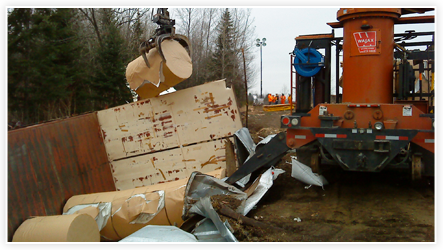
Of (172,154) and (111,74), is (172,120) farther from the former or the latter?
(111,74)

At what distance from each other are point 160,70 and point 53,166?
2689 mm

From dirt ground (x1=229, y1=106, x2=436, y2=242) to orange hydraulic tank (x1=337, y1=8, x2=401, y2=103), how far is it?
1.55 m

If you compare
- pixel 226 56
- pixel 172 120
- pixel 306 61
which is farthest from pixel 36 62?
pixel 226 56

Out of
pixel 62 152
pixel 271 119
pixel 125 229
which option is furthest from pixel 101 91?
pixel 125 229

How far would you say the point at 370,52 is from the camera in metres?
5.52

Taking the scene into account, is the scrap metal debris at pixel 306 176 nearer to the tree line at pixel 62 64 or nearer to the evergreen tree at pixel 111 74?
the tree line at pixel 62 64

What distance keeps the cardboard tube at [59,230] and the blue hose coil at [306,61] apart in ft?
14.3

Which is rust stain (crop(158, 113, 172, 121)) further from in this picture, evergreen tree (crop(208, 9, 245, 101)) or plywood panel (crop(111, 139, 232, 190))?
evergreen tree (crop(208, 9, 245, 101))

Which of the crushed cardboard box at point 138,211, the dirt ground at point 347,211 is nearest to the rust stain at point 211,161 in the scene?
the dirt ground at point 347,211

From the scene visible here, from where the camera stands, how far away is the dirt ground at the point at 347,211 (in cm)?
437

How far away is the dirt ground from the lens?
4367 millimetres

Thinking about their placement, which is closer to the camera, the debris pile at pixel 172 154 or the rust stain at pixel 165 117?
the debris pile at pixel 172 154

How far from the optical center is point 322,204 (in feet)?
18.0

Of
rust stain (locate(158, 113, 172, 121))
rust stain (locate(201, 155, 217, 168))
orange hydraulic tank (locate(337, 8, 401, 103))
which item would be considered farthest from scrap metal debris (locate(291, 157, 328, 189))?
rust stain (locate(158, 113, 172, 121))
